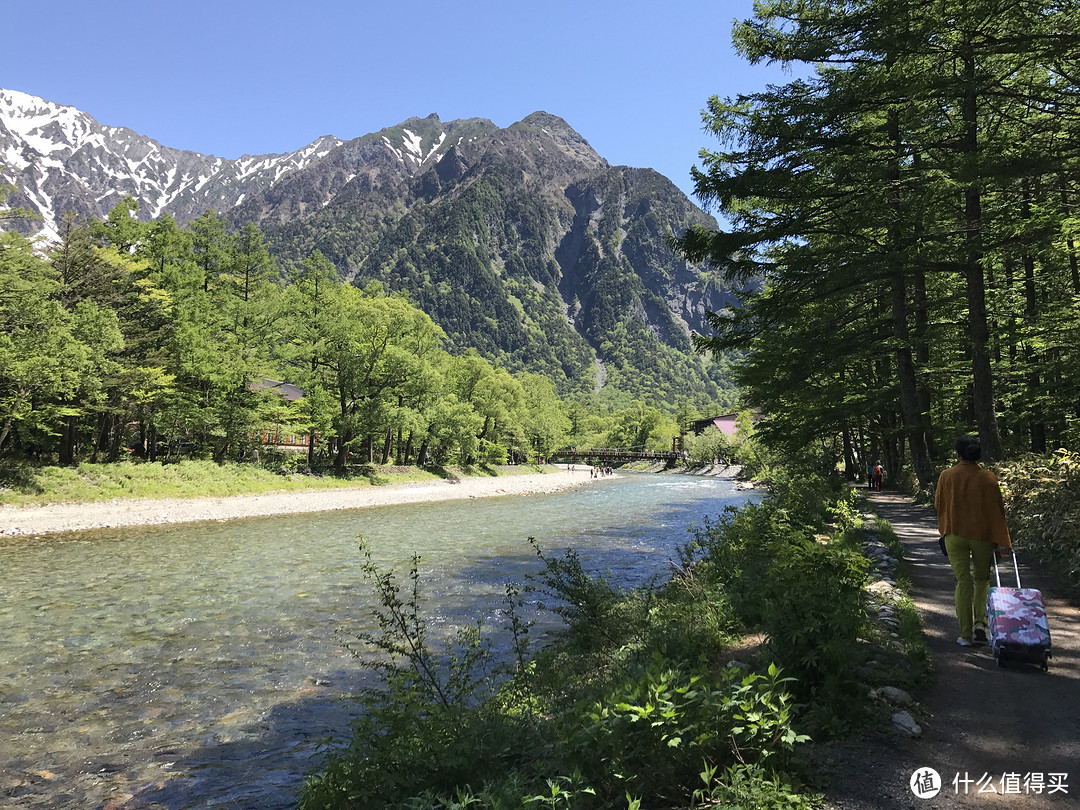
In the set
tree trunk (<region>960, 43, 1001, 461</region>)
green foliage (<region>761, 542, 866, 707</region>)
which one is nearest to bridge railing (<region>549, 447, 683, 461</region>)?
tree trunk (<region>960, 43, 1001, 461</region>)

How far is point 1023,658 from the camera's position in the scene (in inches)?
197

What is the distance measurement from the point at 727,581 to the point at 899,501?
543 inches

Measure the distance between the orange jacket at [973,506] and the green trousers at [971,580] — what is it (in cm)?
11

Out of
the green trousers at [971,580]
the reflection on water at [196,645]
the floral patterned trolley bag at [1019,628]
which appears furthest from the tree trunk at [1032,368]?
the floral patterned trolley bag at [1019,628]

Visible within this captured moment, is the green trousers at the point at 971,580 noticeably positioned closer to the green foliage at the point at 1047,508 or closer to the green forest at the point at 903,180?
the green foliage at the point at 1047,508

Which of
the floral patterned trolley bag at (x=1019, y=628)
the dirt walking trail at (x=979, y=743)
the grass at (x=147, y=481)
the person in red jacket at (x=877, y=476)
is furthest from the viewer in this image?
the grass at (x=147, y=481)

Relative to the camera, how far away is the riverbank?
21.4 metres

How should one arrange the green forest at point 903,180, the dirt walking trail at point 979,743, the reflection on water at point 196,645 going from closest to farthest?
the dirt walking trail at point 979,743
the reflection on water at point 196,645
the green forest at point 903,180

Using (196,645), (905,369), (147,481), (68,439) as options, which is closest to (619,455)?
(147,481)

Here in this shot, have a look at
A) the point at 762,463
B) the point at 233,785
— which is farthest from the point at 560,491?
the point at 233,785

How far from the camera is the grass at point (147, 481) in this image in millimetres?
24219

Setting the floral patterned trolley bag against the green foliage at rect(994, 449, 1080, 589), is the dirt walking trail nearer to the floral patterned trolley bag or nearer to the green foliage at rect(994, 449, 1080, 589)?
the floral patterned trolley bag

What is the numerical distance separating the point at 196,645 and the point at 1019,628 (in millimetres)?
10957

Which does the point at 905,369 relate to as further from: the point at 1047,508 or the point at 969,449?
the point at 969,449
